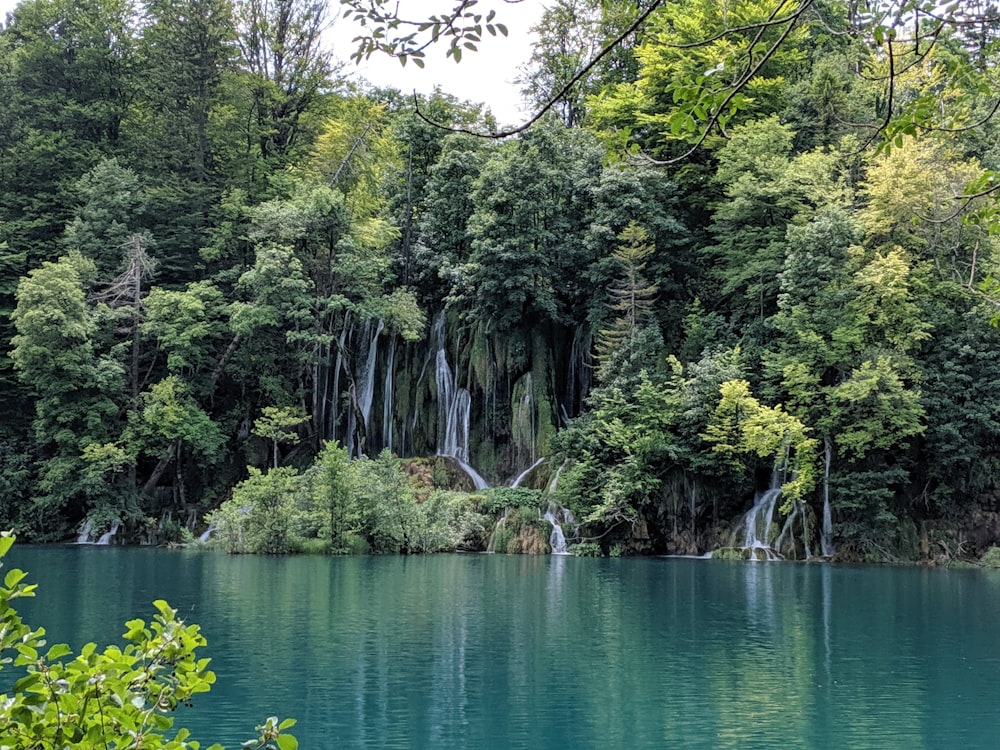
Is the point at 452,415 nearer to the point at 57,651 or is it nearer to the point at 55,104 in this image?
the point at 55,104

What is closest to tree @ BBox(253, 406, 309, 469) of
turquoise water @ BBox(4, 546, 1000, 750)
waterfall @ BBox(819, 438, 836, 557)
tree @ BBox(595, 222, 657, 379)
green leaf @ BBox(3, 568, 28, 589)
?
turquoise water @ BBox(4, 546, 1000, 750)

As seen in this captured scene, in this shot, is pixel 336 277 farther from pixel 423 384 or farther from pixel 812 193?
pixel 812 193

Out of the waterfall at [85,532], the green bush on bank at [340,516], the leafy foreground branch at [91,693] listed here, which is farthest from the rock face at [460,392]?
the leafy foreground branch at [91,693]

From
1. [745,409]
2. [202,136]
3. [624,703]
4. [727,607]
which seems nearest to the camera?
[624,703]

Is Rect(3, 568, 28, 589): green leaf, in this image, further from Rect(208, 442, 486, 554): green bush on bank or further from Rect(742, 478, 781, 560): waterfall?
Rect(742, 478, 781, 560): waterfall

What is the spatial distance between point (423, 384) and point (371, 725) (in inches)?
920

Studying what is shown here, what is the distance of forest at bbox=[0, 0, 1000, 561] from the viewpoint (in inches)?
934

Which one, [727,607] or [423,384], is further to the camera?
[423,384]

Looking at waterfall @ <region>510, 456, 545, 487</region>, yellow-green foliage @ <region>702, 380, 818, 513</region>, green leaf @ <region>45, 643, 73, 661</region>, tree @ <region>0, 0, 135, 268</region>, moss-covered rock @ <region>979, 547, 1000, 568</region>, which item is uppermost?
tree @ <region>0, 0, 135, 268</region>

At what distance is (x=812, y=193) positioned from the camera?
25.3m

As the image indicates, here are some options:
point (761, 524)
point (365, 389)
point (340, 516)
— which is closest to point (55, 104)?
point (365, 389)

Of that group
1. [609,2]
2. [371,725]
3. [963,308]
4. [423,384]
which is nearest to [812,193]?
[963,308]

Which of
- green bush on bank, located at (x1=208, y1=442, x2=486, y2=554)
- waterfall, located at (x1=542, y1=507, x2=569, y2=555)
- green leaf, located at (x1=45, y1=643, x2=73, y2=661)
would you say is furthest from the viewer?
waterfall, located at (x1=542, y1=507, x2=569, y2=555)

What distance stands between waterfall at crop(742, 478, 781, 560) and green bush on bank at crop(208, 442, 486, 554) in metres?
7.29
